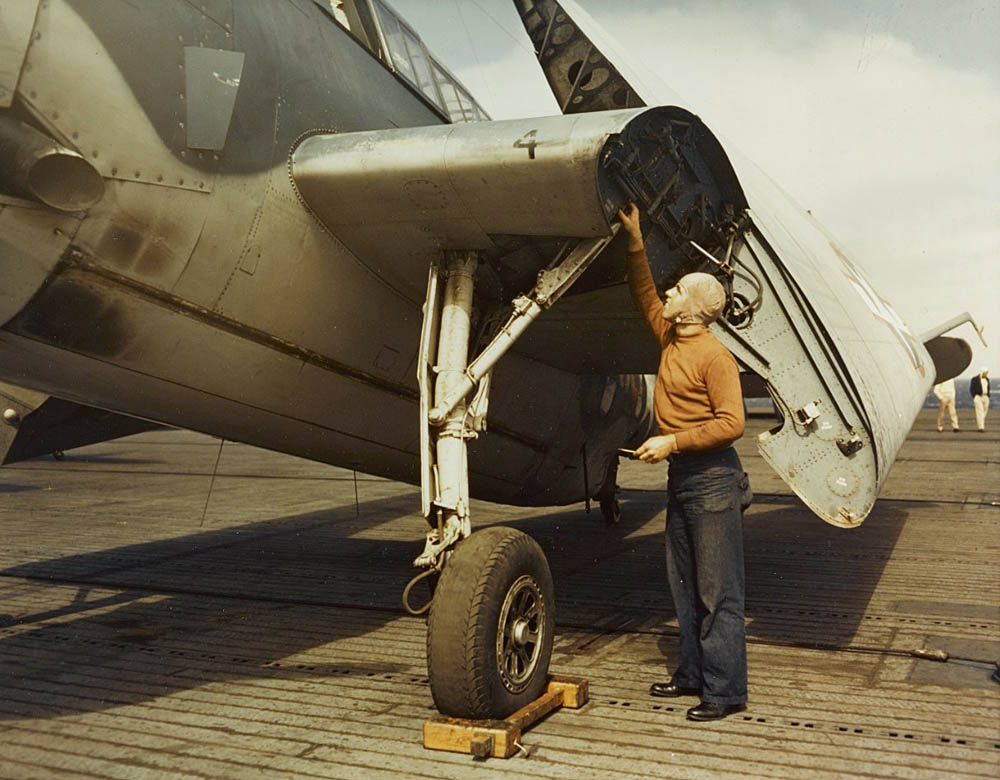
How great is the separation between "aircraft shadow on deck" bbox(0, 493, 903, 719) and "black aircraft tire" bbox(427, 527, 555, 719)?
4.40 ft

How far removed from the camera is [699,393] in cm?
474

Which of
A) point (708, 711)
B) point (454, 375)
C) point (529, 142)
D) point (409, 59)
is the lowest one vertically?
point (708, 711)

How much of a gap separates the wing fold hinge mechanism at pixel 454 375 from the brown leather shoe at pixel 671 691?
1401 mm

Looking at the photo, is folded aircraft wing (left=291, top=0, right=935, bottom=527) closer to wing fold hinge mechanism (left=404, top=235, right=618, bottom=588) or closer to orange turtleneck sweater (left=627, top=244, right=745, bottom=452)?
wing fold hinge mechanism (left=404, top=235, right=618, bottom=588)

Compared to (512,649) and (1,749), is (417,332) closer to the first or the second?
(512,649)

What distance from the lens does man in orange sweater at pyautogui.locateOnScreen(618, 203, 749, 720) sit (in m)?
4.62

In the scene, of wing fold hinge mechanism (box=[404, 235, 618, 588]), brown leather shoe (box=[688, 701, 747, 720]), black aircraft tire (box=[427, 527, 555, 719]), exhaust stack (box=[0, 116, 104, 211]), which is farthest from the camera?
wing fold hinge mechanism (box=[404, 235, 618, 588])

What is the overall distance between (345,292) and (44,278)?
1.67m

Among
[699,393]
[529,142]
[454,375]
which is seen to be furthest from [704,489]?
[529,142]

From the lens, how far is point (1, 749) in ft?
14.2

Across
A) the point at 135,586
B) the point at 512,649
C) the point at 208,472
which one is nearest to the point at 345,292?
the point at 512,649

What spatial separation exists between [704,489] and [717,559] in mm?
356

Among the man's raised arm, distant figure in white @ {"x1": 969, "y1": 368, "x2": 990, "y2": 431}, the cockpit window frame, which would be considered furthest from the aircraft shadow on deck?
distant figure in white @ {"x1": 969, "y1": 368, "x2": 990, "y2": 431}

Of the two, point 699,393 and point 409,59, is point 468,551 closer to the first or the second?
point 699,393
